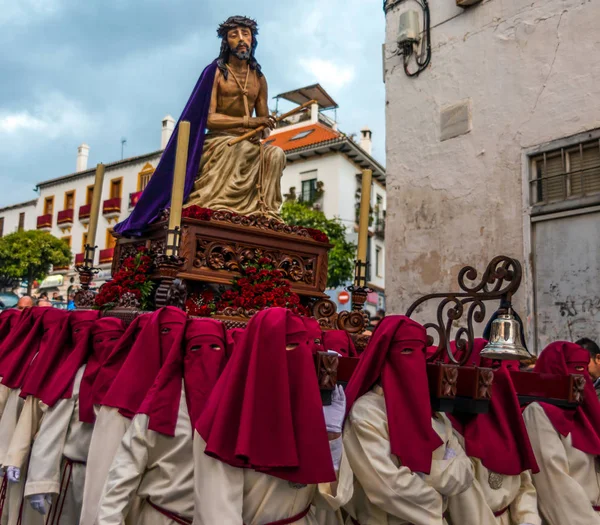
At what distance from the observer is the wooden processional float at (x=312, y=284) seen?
282 cm

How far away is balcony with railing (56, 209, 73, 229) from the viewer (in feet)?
107

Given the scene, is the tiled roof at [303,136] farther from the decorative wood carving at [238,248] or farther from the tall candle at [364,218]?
the decorative wood carving at [238,248]

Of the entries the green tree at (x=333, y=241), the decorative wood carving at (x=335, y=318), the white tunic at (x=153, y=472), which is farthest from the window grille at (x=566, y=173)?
the green tree at (x=333, y=241)

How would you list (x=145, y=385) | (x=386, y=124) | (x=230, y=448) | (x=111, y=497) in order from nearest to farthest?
1. (x=230, y=448)
2. (x=111, y=497)
3. (x=145, y=385)
4. (x=386, y=124)

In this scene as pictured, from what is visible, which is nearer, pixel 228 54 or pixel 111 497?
pixel 111 497

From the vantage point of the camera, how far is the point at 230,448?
7.83 feet

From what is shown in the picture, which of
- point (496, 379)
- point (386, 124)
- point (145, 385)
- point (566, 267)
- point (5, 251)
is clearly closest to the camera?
point (145, 385)

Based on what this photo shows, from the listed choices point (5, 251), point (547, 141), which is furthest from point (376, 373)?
point (5, 251)

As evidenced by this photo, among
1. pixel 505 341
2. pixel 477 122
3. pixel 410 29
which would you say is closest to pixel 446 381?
pixel 505 341

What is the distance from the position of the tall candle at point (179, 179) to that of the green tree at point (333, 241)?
18732 mm

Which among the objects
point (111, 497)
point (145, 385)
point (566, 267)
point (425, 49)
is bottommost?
point (111, 497)

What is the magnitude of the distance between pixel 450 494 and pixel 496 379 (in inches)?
26.4

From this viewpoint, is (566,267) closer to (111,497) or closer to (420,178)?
(420,178)

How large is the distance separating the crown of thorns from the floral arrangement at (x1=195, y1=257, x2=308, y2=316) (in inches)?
74.7
